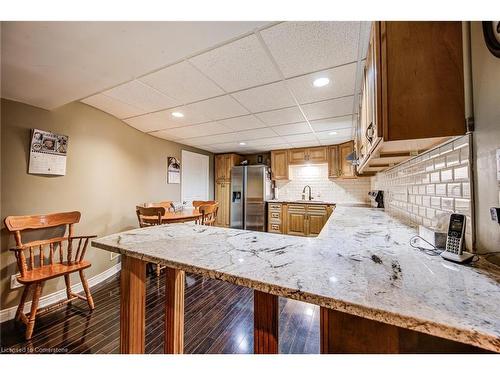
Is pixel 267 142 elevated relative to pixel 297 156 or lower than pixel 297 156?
elevated

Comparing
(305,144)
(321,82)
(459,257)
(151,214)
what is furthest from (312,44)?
(305,144)

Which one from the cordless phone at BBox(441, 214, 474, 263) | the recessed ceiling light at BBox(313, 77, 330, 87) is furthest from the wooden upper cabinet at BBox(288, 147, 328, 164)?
the cordless phone at BBox(441, 214, 474, 263)

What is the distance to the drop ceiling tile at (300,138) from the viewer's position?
10.9 ft

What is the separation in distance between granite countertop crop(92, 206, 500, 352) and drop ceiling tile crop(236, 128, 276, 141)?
232 centimetres

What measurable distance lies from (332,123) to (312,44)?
1.64 meters

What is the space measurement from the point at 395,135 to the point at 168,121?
8.52 ft

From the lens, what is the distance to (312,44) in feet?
4.09

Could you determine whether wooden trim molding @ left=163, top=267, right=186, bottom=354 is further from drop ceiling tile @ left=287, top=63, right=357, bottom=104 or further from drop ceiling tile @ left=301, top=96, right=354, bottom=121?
drop ceiling tile @ left=301, top=96, right=354, bottom=121

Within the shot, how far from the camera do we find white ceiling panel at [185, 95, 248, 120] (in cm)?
205

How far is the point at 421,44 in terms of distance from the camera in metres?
0.80

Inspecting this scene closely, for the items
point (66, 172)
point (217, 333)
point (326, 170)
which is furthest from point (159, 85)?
point (326, 170)

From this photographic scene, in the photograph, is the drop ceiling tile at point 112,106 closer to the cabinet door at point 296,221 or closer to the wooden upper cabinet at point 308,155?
the wooden upper cabinet at point 308,155

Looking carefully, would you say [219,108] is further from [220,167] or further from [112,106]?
[220,167]

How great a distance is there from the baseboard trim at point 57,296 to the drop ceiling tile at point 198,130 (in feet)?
6.88
